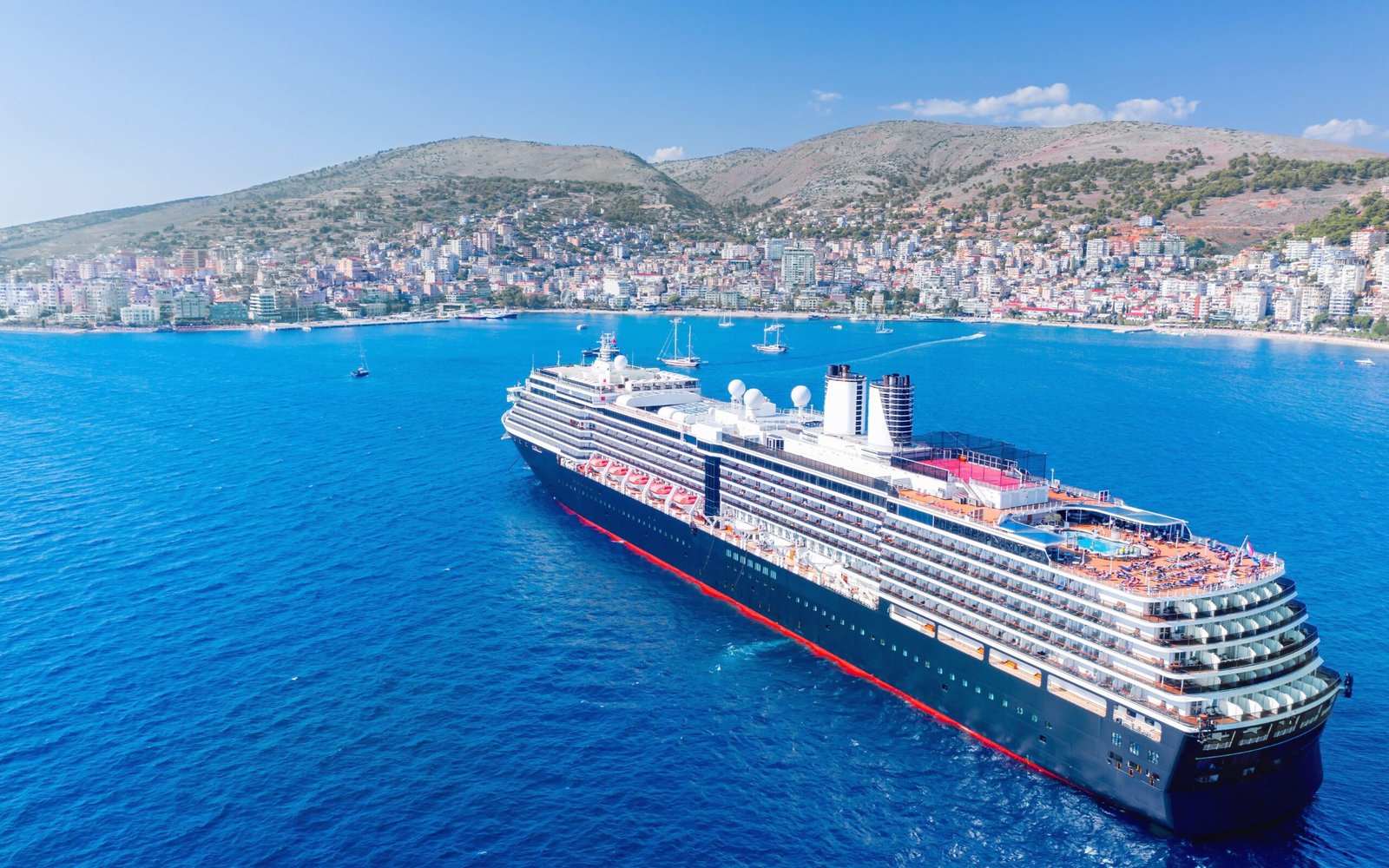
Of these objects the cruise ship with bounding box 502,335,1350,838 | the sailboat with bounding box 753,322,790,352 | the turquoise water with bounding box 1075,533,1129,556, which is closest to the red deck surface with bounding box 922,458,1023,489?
the cruise ship with bounding box 502,335,1350,838

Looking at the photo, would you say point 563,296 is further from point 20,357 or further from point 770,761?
point 770,761

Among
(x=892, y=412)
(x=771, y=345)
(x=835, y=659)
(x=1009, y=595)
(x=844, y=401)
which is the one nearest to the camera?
(x=1009, y=595)

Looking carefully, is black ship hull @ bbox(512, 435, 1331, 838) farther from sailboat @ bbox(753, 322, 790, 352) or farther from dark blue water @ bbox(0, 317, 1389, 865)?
sailboat @ bbox(753, 322, 790, 352)

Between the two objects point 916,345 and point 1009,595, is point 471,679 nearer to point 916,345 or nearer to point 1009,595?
point 1009,595

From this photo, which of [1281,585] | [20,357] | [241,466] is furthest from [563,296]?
[1281,585]

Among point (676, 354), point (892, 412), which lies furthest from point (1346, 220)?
point (892, 412)

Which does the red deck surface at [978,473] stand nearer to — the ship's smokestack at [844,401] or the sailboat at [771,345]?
the ship's smokestack at [844,401]
